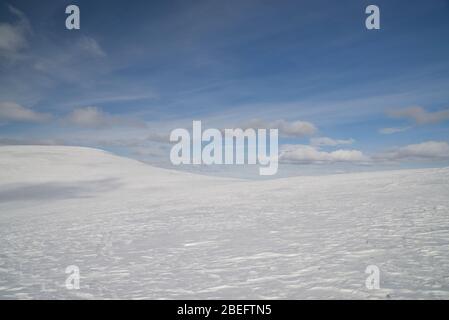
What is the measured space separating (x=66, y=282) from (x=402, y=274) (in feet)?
15.9

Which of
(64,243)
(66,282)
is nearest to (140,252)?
(66,282)

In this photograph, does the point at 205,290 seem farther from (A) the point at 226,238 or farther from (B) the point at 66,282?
(A) the point at 226,238

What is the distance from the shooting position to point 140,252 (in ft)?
20.0

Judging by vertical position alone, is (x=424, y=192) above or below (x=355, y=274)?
above

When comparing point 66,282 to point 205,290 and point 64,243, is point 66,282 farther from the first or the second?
point 64,243

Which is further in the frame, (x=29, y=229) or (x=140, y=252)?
(x=29, y=229)

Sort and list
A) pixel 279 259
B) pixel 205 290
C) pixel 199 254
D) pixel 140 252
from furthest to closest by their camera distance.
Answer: pixel 140 252 → pixel 199 254 → pixel 279 259 → pixel 205 290

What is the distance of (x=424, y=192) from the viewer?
1105 centimetres

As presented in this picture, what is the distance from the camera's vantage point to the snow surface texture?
13.3 ft

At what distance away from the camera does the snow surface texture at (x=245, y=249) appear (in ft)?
13.3

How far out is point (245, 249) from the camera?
5902mm

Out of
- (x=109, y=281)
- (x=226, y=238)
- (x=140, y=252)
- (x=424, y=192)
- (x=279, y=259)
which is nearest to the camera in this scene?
(x=109, y=281)
